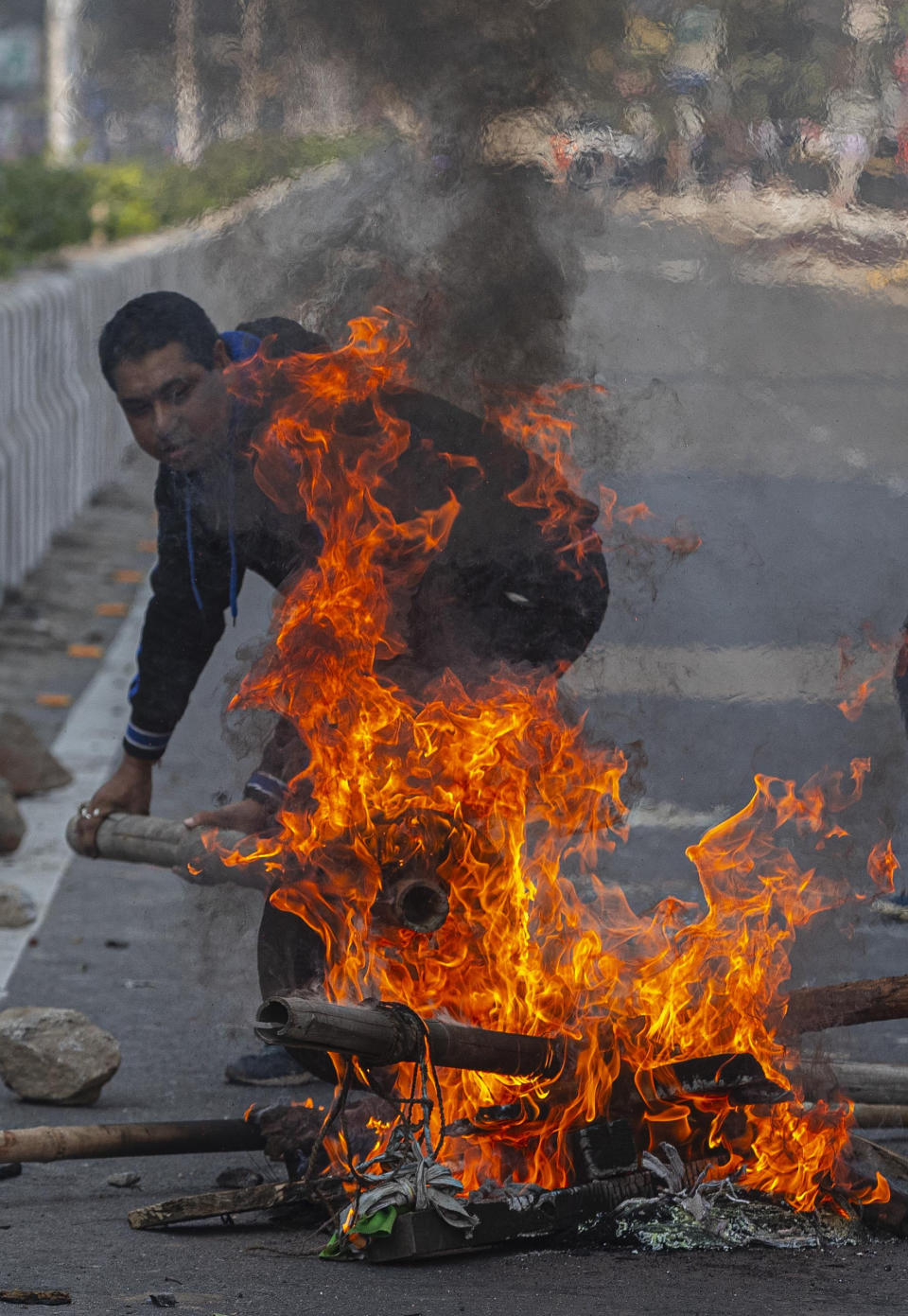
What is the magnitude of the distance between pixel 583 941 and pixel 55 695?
601cm

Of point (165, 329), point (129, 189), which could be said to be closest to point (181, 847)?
point (165, 329)

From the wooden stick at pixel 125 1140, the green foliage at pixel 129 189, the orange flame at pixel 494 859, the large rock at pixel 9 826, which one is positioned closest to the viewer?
the orange flame at pixel 494 859

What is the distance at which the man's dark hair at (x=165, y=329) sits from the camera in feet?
14.3

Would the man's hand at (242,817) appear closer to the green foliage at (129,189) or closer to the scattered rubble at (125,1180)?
the scattered rubble at (125,1180)

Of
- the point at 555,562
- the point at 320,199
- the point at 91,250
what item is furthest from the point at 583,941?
the point at 91,250

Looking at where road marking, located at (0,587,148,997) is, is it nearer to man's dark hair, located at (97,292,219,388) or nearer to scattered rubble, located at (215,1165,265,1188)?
scattered rubble, located at (215,1165,265,1188)

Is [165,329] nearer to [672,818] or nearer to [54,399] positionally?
[672,818]

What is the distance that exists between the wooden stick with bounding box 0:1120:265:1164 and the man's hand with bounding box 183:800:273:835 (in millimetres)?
704

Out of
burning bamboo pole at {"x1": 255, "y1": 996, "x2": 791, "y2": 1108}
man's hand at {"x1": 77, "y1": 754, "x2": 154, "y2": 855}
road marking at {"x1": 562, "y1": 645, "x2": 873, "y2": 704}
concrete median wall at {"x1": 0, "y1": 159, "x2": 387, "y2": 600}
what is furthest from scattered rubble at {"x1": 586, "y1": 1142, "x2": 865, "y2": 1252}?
concrete median wall at {"x1": 0, "y1": 159, "x2": 387, "y2": 600}

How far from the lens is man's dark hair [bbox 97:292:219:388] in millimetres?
4348

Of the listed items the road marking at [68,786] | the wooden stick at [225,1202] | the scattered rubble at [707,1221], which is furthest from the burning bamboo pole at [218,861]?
the road marking at [68,786]

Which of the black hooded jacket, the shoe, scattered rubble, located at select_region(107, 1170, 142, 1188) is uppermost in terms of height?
the black hooded jacket

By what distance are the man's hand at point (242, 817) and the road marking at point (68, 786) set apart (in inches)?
62.5

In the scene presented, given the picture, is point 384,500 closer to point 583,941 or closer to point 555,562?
point 555,562
